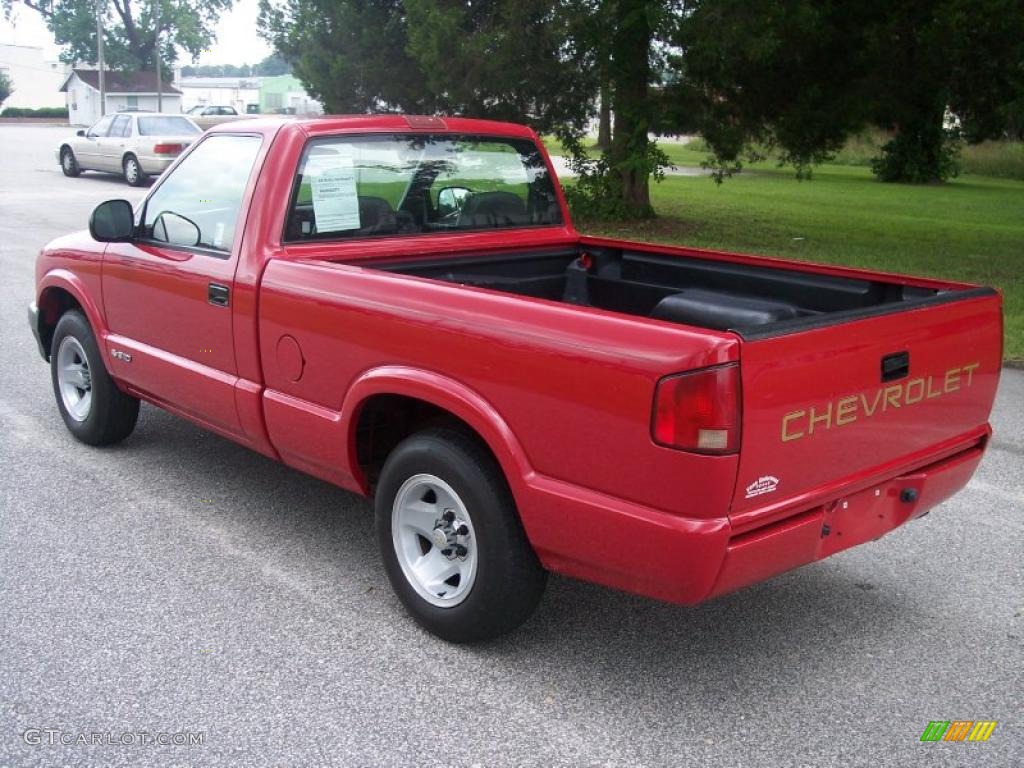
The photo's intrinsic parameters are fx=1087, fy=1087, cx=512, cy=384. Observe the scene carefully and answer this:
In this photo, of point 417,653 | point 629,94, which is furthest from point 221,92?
point 417,653

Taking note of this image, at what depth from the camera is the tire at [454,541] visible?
141 inches

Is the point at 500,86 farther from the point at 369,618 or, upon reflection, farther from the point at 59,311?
the point at 369,618

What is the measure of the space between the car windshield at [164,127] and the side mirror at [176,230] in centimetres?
1990

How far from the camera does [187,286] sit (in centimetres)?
482

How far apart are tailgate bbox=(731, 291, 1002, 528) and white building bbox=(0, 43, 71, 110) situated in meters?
102

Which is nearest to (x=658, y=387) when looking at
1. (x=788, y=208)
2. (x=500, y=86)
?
(x=500, y=86)

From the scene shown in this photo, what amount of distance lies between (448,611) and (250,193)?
6.63ft

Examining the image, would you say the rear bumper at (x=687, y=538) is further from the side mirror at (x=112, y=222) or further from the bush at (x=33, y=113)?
the bush at (x=33, y=113)

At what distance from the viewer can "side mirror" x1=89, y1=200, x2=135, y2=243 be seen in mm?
5133

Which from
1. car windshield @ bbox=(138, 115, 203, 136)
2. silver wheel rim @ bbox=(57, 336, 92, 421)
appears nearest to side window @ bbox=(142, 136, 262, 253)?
silver wheel rim @ bbox=(57, 336, 92, 421)

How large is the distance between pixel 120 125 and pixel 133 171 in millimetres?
1378

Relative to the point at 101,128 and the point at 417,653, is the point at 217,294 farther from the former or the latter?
the point at 101,128

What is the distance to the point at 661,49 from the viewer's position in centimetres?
1597

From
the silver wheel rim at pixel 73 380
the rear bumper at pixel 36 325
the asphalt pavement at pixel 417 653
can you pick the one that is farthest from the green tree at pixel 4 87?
the asphalt pavement at pixel 417 653
